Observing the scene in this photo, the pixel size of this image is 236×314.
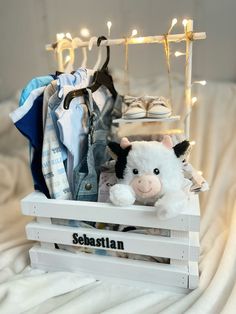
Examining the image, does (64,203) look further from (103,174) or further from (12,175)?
(12,175)

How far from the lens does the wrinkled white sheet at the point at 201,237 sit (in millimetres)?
698

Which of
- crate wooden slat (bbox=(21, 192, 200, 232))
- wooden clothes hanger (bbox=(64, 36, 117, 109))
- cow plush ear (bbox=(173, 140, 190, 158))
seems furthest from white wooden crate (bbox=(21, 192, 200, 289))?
wooden clothes hanger (bbox=(64, 36, 117, 109))

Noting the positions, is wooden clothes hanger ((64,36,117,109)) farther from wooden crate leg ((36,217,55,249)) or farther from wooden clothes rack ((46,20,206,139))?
wooden crate leg ((36,217,55,249))

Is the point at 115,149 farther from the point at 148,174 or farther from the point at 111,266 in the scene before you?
the point at 111,266

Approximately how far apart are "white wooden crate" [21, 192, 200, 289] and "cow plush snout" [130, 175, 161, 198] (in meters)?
0.03

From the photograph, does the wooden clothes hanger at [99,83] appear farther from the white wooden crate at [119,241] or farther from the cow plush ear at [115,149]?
the white wooden crate at [119,241]

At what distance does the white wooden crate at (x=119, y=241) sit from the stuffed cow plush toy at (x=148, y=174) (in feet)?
0.10

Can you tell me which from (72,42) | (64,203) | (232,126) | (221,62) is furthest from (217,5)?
(64,203)

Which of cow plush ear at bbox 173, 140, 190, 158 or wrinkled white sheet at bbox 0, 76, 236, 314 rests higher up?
cow plush ear at bbox 173, 140, 190, 158

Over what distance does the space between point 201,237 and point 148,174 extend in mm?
333

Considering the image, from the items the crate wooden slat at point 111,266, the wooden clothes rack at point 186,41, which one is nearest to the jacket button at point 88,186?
the crate wooden slat at point 111,266

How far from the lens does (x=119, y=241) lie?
74cm

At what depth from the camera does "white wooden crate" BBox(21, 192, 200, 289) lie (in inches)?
27.6

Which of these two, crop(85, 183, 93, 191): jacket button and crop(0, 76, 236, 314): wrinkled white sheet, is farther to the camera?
crop(85, 183, 93, 191): jacket button
